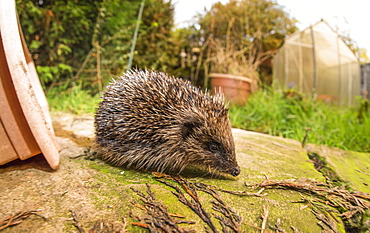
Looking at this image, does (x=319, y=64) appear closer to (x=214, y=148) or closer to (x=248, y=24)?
(x=248, y=24)

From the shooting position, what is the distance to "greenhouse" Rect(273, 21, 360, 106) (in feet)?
30.3

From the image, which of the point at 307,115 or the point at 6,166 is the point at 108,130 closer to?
the point at 6,166

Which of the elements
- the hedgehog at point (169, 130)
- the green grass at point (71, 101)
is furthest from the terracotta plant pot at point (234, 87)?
the hedgehog at point (169, 130)

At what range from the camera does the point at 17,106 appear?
6.83ft

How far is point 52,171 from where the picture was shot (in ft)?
7.38

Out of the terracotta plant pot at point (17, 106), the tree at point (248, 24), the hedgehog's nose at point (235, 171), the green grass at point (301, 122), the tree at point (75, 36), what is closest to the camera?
the terracotta plant pot at point (17, 106)

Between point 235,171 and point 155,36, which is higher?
point 155,36

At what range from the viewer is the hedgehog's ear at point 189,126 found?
7.97 feet

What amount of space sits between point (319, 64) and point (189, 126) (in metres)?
8.91

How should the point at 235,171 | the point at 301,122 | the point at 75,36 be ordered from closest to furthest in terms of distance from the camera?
the point at 235,171
the point at 301,122
the point at 75,36

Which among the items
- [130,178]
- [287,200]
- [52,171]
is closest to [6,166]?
[52,171]

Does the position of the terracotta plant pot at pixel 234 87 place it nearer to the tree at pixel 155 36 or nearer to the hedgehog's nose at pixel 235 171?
the tree at pixel 155 36

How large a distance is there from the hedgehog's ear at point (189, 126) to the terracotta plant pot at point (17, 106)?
1269 millimetres

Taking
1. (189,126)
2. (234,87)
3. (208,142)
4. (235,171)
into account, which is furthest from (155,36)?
(235,171)
